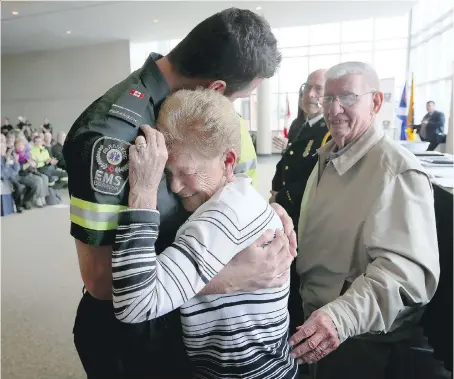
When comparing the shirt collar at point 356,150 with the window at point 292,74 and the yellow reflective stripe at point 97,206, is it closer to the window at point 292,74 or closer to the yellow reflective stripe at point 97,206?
the yellow reflective stripe at point 97,206

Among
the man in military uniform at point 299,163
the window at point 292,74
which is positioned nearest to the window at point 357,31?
the window at point 292,74

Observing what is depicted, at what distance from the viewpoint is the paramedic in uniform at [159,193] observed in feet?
2.91

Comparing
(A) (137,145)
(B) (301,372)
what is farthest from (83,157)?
(B) (301,372)

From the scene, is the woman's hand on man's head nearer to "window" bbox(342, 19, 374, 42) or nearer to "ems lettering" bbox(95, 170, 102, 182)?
"ems lettering" bbox(95, 170, 102, 182)

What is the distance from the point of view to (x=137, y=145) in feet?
2.93

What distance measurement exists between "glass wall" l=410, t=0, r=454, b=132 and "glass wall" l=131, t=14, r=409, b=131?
2.57 feet

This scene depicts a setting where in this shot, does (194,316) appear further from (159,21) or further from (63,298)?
(159,21)

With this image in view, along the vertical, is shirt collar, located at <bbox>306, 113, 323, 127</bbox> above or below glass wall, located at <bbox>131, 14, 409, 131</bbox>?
below

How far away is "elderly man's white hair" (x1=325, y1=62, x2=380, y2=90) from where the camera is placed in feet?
5.69

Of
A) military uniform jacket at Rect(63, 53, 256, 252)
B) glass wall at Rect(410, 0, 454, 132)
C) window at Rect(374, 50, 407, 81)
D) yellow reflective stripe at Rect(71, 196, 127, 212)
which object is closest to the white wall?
window at Rect(374, 50, 407, 81)

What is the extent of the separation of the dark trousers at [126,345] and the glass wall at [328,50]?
14418mm

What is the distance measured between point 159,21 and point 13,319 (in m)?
11.7

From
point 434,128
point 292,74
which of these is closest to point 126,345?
point 434,128

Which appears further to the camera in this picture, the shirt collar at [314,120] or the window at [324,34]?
the window at [324,34]
